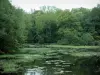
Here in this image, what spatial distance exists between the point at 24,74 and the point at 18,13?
2835 centimetres

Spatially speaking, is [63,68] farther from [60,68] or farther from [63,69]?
[63,69]

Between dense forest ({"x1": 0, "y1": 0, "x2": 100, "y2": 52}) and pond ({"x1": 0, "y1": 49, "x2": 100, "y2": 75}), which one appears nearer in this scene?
pond ({"x1": 0, "y1": 49, "x2": 100, "y2": 75})

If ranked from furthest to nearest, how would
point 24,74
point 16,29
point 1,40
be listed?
point 16,29
point 1,40
point 24,74

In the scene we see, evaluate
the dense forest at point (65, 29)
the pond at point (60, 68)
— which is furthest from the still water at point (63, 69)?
the dense forest at point (65, 29)

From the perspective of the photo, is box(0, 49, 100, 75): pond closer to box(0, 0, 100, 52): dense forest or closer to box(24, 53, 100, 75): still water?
box(24, 53, 100, 75): still water

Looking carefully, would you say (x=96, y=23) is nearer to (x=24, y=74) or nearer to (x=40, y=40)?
(x=40, y=40)

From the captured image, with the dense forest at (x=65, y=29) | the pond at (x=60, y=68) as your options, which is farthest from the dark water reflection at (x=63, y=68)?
the dense forest at (x=65, y=29)

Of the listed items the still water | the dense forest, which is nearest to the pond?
the still water

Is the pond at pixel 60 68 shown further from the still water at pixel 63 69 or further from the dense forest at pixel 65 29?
the dense forest at pixel 65 29

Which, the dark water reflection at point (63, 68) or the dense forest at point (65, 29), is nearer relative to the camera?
the dark water reflection at point (63, 68)

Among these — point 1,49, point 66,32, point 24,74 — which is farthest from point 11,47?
point 66,32

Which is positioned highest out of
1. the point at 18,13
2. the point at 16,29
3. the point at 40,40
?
the point at 18,13

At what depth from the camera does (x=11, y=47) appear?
44.5 metres

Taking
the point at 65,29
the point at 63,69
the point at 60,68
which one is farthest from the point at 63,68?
the point at 65,29
